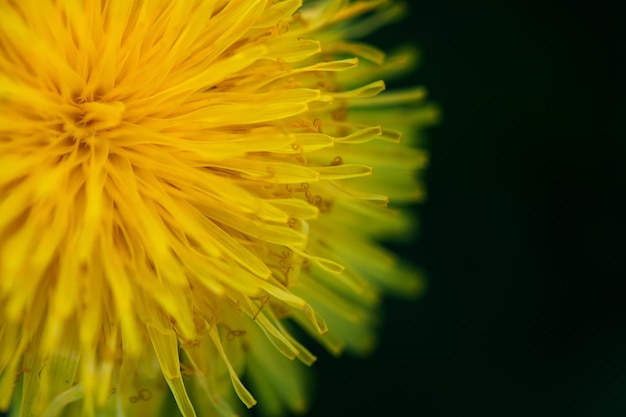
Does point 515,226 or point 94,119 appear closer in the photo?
point 94,119

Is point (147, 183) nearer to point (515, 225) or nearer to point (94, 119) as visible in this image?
point (94, 119)

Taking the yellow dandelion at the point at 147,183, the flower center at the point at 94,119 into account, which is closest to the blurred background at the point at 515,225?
the yellow dandelion at the point at 147,183

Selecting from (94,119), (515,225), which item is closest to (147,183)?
(94,119)

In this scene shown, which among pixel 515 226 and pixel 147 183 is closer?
pixel 147 183

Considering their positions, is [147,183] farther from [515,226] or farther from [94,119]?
[515,226]

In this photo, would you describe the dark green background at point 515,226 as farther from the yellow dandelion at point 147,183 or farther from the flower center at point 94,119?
the flower center at point 94,119

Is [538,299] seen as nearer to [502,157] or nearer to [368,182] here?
[502,157]

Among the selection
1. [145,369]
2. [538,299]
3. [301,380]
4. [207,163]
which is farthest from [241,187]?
[538,299]

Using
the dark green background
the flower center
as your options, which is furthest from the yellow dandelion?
the dark green background
